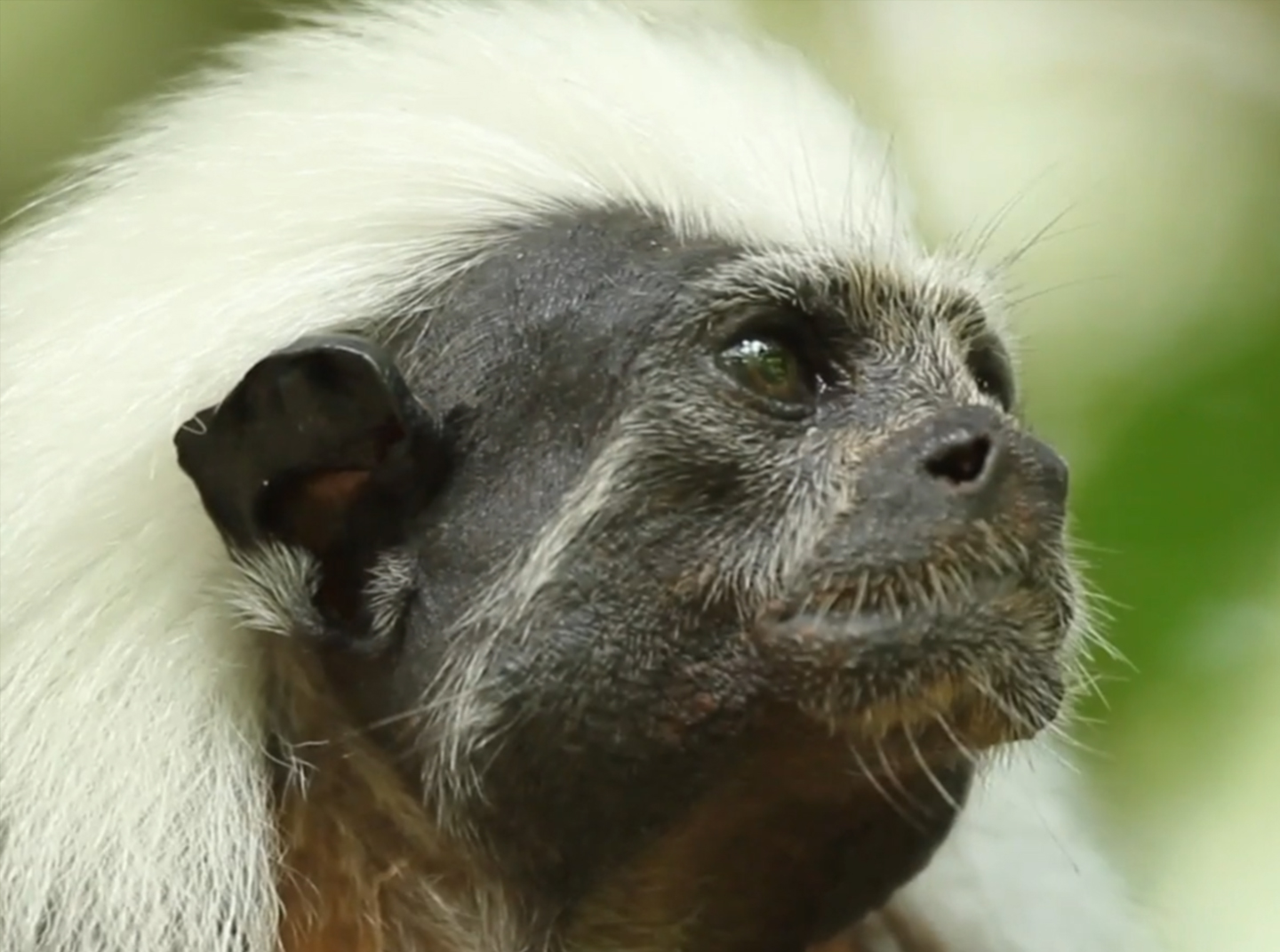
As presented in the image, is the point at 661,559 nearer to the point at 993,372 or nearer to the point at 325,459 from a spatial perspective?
the point at 325,459

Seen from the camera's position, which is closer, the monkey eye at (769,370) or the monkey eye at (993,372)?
the monkey eye at (769,370)

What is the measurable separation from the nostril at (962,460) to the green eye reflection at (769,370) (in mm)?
106

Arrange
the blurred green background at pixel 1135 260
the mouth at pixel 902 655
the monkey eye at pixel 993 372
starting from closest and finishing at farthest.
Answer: the mouth at pixel 902 655 → the monkey eye at pixel 993 372 → the blurred green background at pixel 1135 260

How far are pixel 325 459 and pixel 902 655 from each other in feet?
1.21

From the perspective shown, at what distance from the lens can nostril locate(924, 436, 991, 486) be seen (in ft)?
3.60

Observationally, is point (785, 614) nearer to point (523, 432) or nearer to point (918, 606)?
point (918, 606)

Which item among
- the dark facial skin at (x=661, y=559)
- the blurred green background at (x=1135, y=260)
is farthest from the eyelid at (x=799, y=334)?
the blurred green background at (x=1135, y=260)

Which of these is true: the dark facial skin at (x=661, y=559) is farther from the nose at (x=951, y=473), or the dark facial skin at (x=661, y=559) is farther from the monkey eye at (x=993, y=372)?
the monkey eye at (x=993, y=372)

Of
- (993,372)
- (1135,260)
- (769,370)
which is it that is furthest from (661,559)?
(1135,260)

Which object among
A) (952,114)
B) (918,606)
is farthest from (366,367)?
(952,114)

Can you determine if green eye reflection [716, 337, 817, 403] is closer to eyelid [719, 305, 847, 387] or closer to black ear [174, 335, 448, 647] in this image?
eyelid [719, 305, 847, 387]

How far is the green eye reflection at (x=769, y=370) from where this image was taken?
3.80 feet

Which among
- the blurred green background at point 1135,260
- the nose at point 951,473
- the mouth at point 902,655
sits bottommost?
the blurred green background at point 1135,260

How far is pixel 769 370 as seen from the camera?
3.84ft
